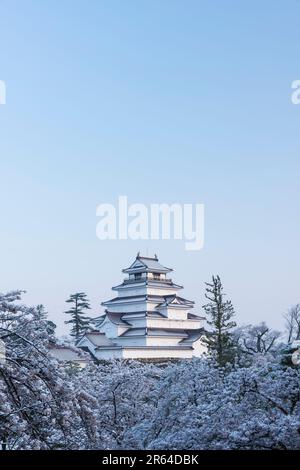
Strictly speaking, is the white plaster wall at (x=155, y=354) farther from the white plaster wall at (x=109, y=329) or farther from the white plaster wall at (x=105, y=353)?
the white plaster wall at (x=109, y=329)

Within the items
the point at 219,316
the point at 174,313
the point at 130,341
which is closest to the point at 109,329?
the point at 130,341

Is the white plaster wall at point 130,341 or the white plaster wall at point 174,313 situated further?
the white plaster wall at point 174,313

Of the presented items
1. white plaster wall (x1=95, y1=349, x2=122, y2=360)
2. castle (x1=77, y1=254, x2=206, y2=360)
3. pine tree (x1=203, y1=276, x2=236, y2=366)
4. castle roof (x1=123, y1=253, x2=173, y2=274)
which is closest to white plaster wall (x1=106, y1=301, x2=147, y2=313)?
castle (x1=77, y1=254, x2=206, y2=360)

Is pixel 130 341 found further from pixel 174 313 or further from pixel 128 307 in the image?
pixel 174 313

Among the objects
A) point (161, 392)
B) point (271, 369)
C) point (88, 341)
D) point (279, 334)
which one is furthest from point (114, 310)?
point (271, 369)

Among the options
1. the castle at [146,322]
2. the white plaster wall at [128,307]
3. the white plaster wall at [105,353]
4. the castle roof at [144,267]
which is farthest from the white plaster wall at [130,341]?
the castle roof at [144,267]

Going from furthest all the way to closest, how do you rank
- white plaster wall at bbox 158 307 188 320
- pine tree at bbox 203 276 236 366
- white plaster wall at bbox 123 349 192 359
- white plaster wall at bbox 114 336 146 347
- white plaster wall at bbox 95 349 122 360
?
white plaster wall at bbox 158 307 188 320
white plaster wall at bbox 114 336 146 347
white plaster wall at bbox 95 349 122 360
white plaster wall at bbox 123 349 192 359
pine tree at bbox 203 276 236 366

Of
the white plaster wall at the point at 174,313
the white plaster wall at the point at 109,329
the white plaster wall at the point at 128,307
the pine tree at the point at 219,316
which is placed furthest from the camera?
the white plaster wall at the point at 174,313

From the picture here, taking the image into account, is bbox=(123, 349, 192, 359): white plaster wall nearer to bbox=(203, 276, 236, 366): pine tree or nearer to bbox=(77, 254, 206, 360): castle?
bbox=(77, 254, 206, 360): castle

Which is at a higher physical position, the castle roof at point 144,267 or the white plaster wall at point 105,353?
the castle roof at point 144,267

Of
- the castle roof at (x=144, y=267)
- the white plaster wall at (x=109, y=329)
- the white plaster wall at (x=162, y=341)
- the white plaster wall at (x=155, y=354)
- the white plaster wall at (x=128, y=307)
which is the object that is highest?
the castle roof at (x=144, y=267)

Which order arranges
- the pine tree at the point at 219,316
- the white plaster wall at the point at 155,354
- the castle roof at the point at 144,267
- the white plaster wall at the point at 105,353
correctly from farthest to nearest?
the castle roof at the point at 144,267, the white plaster wall at the point at 105,353, the white plaster wall at the point at 155,354, the pine tree at the point at 219,316

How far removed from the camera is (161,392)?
820 centimetres
